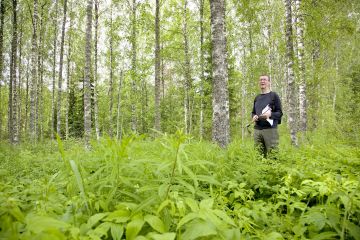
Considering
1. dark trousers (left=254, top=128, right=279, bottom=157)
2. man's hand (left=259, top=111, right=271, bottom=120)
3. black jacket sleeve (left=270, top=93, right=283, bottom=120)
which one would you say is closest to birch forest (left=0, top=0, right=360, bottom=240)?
dark trousers (left=254, top=128, right=279, bottom=157)

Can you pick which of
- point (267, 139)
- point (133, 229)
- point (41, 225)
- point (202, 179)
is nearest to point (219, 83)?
point (267, 139)

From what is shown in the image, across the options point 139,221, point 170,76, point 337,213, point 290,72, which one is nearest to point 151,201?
point 139,221

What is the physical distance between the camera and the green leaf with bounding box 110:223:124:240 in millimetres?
1248

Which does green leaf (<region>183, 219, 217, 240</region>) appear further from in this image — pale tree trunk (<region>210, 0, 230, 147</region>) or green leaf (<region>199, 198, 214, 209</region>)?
pale tree trunk (<region>210, 0, 230, 147</region>)

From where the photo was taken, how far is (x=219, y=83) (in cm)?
613

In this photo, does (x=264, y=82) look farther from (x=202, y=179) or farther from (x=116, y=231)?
(x=116, y=231)

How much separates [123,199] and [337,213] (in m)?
1.34

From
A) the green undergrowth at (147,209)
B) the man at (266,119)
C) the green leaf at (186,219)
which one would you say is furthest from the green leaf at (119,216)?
the man at (266,119)

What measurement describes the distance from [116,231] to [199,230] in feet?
1.24

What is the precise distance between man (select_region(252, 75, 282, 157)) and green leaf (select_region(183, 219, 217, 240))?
14.6 ft

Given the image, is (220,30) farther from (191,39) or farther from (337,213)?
(191,39)

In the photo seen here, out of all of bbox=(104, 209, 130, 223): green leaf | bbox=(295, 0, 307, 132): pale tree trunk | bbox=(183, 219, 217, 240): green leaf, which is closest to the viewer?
bbox=(183, 219, 217, 240): green leaf

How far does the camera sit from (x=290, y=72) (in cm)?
1027

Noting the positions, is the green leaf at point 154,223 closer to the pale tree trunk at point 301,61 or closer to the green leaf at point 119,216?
the green leaf at point 119,216
